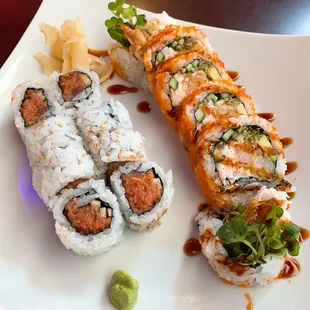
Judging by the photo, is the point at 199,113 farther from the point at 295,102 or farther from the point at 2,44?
the point at 2,44

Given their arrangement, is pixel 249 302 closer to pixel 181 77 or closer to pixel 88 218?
pixel 88 218

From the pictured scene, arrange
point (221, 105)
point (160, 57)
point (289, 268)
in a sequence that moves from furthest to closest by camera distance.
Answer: point (160, 57), point (221, 105), point (289, 268)

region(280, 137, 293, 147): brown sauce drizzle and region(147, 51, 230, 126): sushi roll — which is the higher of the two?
region(147, 51, 230, 126): sushi roll

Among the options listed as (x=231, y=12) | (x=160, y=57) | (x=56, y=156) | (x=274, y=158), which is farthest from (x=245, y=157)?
(x=231, y=12)

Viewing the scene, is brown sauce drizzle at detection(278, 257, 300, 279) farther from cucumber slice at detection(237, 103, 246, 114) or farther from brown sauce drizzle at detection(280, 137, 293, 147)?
cucumber slice at detection(237, 103, 246, 114)

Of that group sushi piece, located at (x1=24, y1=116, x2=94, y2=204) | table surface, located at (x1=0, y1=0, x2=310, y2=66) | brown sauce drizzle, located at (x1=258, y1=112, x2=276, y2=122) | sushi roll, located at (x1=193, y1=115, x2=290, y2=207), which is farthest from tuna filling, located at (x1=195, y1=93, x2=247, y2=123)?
table surface, located at (x1=0, y1=0, x2=310, y2=66)

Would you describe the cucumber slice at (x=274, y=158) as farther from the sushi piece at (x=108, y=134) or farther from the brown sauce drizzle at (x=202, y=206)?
the sushi piece at (x=108, y=134)
